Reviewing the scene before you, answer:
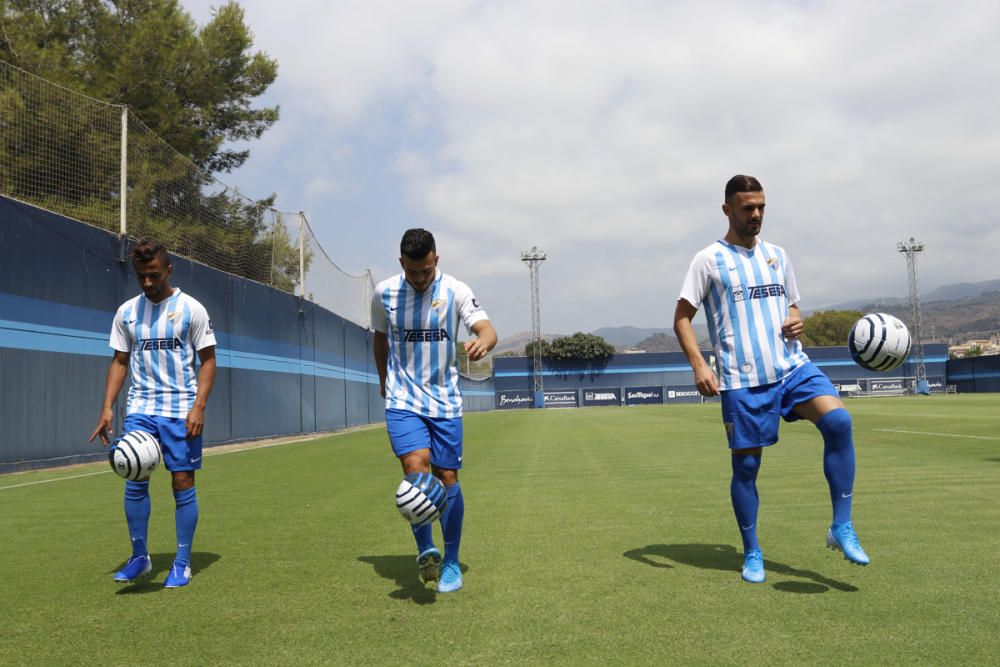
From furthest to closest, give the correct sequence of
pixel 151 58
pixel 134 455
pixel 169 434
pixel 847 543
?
pixel 151 58
pixel 169 434
pixel 134 455
pixel 847 543

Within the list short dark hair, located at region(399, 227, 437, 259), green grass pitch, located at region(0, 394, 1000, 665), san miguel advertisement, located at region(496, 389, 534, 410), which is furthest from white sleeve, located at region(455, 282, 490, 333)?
san miguel advertisement, located at region(496, 389, 534, 410)

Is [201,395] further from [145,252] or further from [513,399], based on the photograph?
[513,399]

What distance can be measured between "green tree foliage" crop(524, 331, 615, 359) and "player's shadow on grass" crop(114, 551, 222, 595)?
7016 centimetres

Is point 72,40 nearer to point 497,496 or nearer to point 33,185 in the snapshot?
point 33,185

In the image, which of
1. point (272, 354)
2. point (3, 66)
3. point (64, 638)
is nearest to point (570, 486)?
point (64, 638)

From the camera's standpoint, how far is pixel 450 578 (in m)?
4.24

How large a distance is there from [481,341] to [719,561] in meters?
1.99

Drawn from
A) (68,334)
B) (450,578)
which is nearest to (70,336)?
(68,334)

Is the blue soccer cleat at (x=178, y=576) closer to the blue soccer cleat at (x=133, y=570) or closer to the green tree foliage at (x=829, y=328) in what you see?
the blue soccer cleat at (x=133, y=570)

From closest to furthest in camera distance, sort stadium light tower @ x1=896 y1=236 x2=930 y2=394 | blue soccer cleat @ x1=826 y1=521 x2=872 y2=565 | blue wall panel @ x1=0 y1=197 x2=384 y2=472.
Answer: blue soccer cleat @ x1=826 y1=521 x2=872 y2=565 < blue wall panel @ x1=0 y1=197 x2=384 y2=472 < stadium light tower @ x1=896 y1=236 x2=930 y2=394

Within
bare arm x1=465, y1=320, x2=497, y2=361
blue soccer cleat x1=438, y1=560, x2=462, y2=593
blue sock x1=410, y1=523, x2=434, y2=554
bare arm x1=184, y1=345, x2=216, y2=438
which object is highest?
bare arm x1=465, y1=320, x2=497, y2=361

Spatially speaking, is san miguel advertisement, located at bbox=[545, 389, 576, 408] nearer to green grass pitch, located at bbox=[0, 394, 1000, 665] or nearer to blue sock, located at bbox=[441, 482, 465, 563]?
green grass pitch, located at bbox=[0, 394, 1000, 665]

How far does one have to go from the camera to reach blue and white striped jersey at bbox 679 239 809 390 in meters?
4.24

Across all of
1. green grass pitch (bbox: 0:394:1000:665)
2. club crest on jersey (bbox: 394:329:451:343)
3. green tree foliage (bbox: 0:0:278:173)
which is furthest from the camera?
green tree foliage (bbox: 0:0:278:173)
